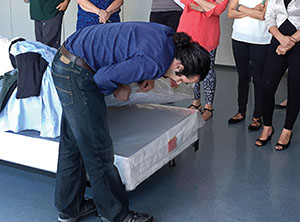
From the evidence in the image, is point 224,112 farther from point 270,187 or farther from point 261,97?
point 270,187

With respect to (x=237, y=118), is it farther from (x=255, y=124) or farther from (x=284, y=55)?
(x=284, y=55)

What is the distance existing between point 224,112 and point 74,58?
2.45 meters

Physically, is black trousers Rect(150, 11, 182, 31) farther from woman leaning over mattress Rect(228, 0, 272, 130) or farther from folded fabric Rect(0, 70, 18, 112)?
folded fabric Rect(0, 70, 18, 112)

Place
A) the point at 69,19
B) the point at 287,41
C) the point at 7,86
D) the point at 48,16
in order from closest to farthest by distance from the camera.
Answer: the point at 7,86, the point at 287,41, the point at 48,16, the point at 69,19

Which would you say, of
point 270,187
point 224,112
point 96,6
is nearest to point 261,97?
point 224,112

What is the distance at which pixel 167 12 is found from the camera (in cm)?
439

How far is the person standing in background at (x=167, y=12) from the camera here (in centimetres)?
438

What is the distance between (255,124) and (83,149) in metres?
2.06

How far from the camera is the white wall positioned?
5977mm

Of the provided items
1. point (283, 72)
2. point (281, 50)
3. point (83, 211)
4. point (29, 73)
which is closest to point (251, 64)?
point (283, 72)

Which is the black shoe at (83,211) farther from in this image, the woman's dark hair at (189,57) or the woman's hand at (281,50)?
the woman's hand at (281,50)

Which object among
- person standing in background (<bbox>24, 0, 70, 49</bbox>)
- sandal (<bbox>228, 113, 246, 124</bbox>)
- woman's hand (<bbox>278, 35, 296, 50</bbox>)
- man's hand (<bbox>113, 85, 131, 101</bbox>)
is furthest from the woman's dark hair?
person standing in background (<bbox>24, 0, 70, 49</bbox>)

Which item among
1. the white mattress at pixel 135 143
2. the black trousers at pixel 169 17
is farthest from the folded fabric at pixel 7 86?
the black trousers at pixel 169 17

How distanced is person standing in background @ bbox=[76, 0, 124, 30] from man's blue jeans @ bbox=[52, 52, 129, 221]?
1.51 m
